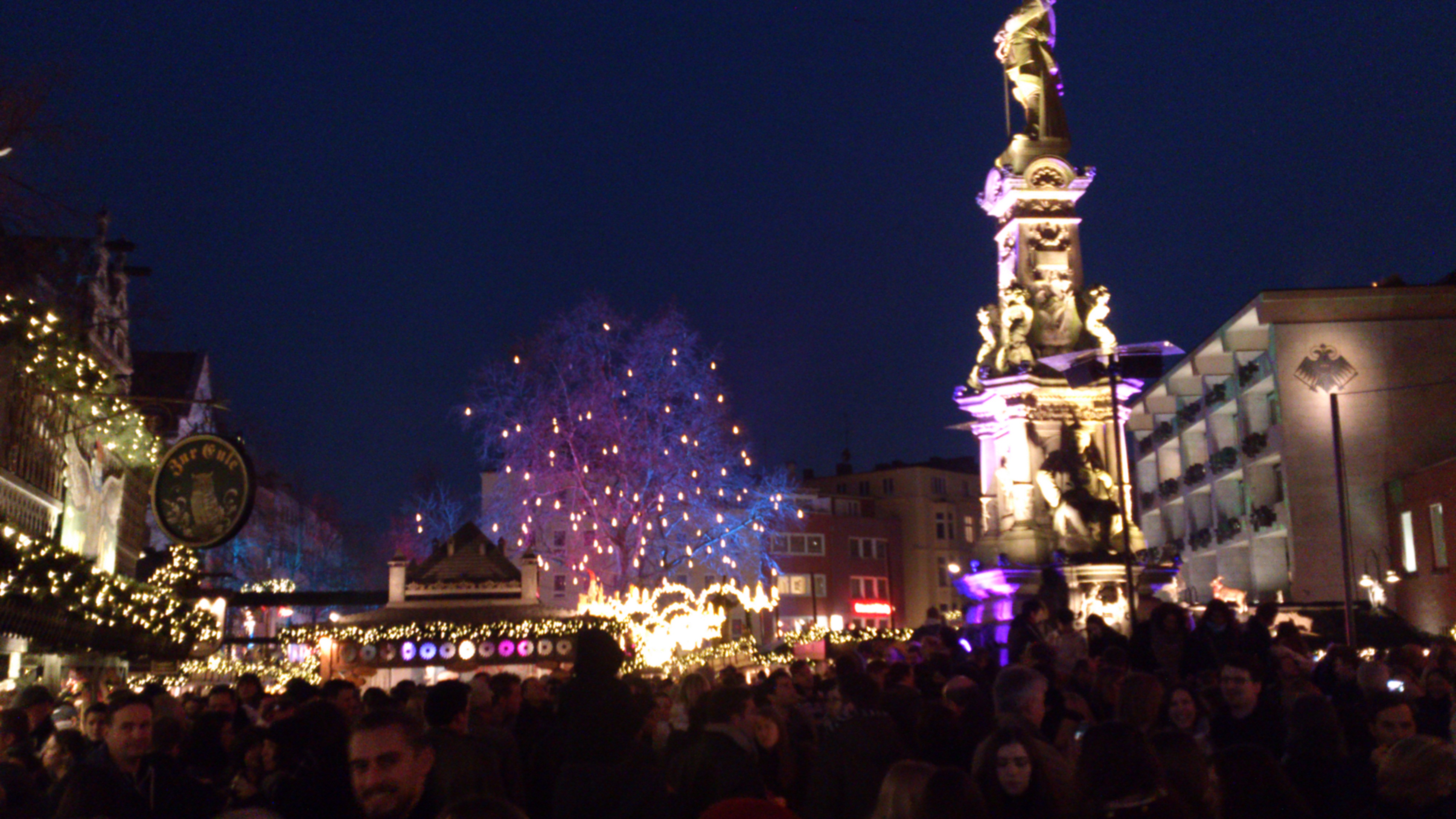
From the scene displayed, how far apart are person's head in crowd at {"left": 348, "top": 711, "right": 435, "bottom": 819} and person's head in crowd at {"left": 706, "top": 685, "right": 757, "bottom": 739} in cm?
267

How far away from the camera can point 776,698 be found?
10.8 metres

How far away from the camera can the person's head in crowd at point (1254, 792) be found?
5.42 metres

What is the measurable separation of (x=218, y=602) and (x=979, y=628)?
1624cm

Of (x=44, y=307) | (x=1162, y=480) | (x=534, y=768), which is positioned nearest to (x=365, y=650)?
(x=44, y=307)

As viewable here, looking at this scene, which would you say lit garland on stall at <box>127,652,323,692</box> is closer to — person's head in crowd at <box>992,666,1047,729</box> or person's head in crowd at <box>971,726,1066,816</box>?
person's head in crowd at <box>992,666,1047,729</box>

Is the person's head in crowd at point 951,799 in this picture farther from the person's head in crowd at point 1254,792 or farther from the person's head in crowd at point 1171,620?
the person's head in crowd at point 1171,620

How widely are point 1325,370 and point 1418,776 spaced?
44376 mm

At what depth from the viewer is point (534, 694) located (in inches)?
416

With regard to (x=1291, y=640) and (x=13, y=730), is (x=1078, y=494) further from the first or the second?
(x=13, y=730)

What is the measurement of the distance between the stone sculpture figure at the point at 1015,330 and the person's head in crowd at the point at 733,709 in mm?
17985

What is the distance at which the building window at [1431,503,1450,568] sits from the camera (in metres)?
38.9

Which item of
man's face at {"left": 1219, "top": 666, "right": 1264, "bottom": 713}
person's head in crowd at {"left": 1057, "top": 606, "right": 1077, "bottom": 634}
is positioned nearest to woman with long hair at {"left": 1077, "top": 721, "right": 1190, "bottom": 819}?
man's face at {"left": 1219, "top": 666, "right": 1264, "bottom": 713}

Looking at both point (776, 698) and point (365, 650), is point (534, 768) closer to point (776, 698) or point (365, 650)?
point (776, 698)

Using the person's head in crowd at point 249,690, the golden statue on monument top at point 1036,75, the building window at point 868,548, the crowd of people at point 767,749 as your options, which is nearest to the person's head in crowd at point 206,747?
the crowd of people at point 767,749
